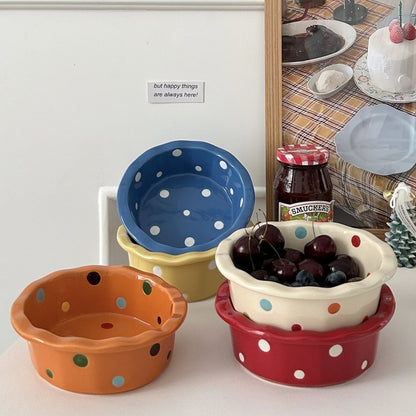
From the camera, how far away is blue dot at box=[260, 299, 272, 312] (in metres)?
0.67

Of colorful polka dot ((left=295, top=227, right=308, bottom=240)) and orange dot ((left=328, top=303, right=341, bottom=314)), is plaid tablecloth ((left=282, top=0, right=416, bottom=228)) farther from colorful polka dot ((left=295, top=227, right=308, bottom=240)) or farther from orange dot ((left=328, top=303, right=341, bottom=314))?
orange dot ((left=328, top=303, right=341, bottom=314))

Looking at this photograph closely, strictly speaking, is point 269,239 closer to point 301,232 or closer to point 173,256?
point 301,232

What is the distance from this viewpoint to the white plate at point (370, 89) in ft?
3.31

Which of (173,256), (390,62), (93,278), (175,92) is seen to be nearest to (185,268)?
(173,256)

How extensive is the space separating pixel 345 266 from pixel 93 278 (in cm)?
33

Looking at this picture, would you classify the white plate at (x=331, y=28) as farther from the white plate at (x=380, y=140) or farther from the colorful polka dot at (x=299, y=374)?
the colorful polka dot at (x=299, y=374)

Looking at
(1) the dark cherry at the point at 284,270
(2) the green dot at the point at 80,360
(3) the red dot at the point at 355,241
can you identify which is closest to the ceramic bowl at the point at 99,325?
(2) the green dot at the point at 80,360

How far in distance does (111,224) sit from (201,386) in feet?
1.62

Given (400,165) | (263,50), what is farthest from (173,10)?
(400,165)

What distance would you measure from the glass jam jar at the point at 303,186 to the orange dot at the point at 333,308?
266mm

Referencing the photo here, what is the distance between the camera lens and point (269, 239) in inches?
30.4

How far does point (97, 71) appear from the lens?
1054 mm

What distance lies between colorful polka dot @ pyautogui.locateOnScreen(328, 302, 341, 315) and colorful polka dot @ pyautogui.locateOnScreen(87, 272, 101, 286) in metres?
0.32

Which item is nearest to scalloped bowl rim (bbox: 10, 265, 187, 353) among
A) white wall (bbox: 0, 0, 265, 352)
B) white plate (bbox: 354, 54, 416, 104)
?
white wall (bbox: 0, 0, 265, 352)
